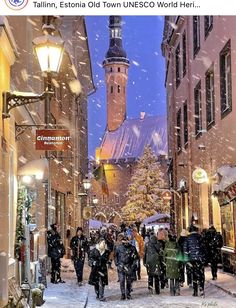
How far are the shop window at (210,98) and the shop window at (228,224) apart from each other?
3.49 m

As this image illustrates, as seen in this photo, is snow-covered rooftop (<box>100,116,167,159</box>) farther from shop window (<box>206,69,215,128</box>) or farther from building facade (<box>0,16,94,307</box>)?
shop window (<box>206,69,215,128</box>)

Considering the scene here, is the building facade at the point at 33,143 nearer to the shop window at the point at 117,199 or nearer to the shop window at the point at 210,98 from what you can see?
the shop window at the point at 210,98

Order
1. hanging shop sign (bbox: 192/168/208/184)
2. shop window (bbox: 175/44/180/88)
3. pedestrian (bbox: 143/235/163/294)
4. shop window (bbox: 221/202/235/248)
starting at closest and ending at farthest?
pedestrian (bbox: 143/235/163/294), shop window (bbox: 221/202/235/248), hanging shop sign (bbox: 192/168/208/184), shop window (bbox: 175/44/180/88)

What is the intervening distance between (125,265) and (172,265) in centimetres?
95

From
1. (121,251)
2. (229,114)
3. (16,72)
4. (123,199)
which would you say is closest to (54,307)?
(121,251)

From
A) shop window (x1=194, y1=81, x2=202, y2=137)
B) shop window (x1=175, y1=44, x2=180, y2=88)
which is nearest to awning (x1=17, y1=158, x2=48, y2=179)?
shop window (x1=194, y1=81, x2=202, y2=137)

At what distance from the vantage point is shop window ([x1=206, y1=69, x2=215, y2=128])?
2026 centimetres

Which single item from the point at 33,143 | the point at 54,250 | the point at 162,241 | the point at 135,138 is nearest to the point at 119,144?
the point at 135,138

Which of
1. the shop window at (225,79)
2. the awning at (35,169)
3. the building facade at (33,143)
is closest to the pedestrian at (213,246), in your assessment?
the shop window at (225,79)

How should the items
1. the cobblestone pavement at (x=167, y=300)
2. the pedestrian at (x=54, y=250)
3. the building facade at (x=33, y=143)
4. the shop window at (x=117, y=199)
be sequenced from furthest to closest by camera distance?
the shop window at (x=117, y=199), the pedestrian at (x=54, y=250), the cobblestone pavement at (x=167, y=300), the building facade at (x=33, y=143)

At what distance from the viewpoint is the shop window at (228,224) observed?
16.7 metres

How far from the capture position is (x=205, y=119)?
2122 cm

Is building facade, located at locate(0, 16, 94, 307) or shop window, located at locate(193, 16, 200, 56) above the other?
shop window, located at locate(193, 16, 200, 56)

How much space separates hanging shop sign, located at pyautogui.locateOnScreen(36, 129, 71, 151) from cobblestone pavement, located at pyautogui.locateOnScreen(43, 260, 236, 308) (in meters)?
2.85
